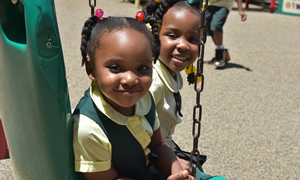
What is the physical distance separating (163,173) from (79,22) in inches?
226

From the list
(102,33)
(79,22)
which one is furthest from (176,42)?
(79,22)

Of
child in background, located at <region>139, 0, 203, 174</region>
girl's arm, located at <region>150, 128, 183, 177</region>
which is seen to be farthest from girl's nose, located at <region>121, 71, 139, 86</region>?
child in background, located at <region>139, 0, 203, 174</region>

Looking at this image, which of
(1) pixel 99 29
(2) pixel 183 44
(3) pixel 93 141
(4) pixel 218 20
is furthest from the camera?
(4) pixel 218 20

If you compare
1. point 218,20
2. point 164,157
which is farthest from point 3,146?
point 218,20

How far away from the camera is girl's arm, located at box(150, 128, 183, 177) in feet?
6.44

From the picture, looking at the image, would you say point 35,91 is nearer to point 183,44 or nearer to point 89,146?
point 89,146

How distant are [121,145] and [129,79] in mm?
319

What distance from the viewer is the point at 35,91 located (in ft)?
4.75

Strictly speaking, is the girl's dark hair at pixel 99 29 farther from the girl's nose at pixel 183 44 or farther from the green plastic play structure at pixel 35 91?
the girl's nose at pixel 183 44

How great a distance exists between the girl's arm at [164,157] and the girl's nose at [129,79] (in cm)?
45

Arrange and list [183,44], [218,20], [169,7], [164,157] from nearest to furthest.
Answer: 1. [164,157]
2. [183,44]
3. [169,7]
4. [218,20]

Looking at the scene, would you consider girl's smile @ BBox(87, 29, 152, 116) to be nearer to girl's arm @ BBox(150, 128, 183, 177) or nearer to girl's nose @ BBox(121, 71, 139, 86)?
girl's nose @ BBox(121, 71, 139, 86)

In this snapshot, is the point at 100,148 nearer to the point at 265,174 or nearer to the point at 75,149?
the point at 75,149

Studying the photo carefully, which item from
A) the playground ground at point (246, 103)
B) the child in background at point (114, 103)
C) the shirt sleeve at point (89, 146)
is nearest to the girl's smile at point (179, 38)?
the child in background at point (114, 103)
